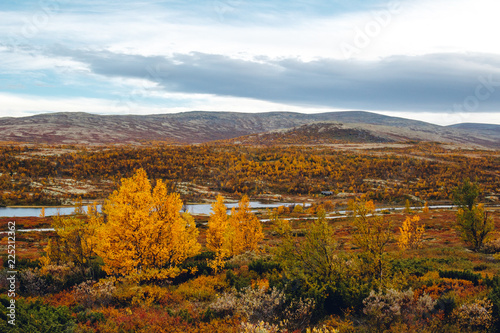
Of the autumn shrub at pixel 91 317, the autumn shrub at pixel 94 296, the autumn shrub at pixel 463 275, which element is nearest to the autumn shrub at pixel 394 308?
the autumn shrub at pixel 463 275

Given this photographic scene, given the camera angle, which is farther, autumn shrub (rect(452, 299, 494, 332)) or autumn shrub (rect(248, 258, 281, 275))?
autumn shrub (rect(248, 258, 281, 275))

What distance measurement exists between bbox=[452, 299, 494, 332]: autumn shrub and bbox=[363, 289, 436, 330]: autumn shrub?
3.02ft

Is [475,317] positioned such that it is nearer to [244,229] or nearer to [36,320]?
[36,320]

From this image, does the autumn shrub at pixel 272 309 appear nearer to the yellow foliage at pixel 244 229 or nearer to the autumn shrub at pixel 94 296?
the autumn shrub at pixel 94 296

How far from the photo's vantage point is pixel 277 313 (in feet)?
38.8

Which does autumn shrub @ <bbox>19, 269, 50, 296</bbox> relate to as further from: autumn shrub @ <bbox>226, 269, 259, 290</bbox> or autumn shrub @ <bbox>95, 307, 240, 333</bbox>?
autumn shrub @ <bbox>226, 269, 259, 290</bbox>

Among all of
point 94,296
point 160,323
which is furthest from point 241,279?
point 94,296

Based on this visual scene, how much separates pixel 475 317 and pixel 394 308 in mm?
2755

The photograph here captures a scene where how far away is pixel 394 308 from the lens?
1061cm

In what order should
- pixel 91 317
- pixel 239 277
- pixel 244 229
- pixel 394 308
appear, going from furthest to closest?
pixel 244 229 < pixel 239 277 < pixel 91 317 < pixel 394 308

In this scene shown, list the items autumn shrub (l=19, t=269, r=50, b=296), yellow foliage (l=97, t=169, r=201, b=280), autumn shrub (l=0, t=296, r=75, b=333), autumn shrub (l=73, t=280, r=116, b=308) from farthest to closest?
yellow foliage (l=97, t=169, r=201, b=280)
autumn shrub (l=19, t=269, r=50, b=296)
autumn shrub (l=73, t=280, r=116, b=308)
autumn shrub (l=0, t=296, r=75, b=333)

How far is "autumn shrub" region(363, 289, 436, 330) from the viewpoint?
1063 cm

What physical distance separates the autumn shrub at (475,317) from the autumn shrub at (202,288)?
10.8 metres

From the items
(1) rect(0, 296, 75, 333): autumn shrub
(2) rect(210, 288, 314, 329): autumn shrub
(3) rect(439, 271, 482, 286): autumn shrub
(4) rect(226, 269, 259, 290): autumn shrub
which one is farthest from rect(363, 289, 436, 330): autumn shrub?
(1) rect(0, 296, 75, 333): autumn shrub
